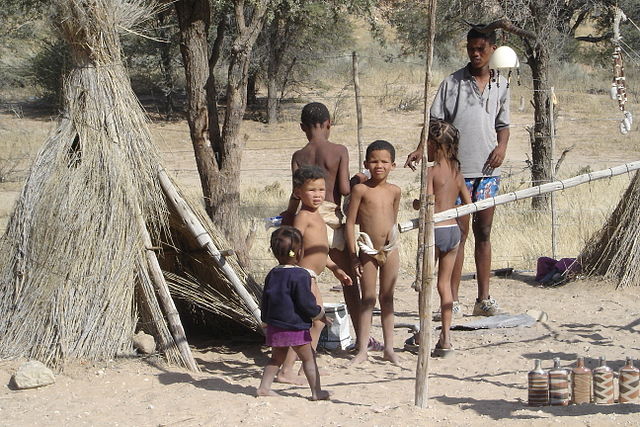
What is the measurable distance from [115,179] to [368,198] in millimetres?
1513

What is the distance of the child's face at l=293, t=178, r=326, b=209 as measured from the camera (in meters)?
4.80

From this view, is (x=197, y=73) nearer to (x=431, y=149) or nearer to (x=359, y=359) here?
(x=431, y=149)

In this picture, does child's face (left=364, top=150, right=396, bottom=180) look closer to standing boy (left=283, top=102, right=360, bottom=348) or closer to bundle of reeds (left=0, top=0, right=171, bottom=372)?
standing boy (left=283, top=102, right=360, bottom=348)

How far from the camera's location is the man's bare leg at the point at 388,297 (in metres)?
5.28

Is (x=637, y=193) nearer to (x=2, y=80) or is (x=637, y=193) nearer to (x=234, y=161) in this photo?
(x=234, y=161)

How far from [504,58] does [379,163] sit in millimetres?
1314

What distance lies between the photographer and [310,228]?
4840 mm

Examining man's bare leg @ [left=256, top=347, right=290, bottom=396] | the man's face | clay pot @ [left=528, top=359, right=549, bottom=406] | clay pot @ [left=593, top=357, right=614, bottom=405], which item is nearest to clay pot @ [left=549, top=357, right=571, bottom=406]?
clay pot @ [left=528, top=359, right=549, bottom=406]

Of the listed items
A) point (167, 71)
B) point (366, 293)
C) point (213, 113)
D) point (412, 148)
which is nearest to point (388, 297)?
point (366, 293)

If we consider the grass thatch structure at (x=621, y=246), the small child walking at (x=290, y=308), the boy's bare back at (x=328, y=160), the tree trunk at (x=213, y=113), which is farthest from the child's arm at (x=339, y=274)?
the grass thatch structure at (x=621, y=246)

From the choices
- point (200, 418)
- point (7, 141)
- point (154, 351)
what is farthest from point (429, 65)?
point (7, 141)

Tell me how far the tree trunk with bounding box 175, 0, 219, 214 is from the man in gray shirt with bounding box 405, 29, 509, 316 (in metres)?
1.60

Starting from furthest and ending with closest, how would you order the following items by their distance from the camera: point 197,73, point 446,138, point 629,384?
point 197,73 < point 446,138 < point 629,384

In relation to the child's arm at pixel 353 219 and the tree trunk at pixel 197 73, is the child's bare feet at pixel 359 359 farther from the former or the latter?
the tree trunk at pixel 197 73
